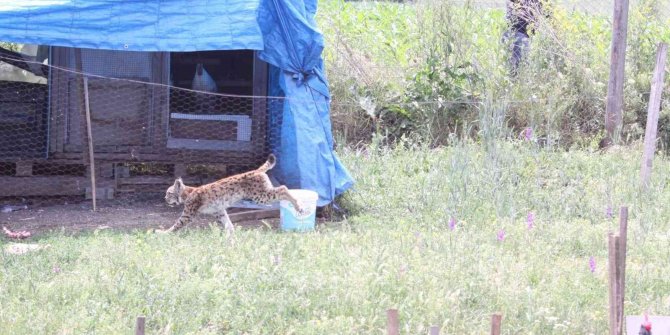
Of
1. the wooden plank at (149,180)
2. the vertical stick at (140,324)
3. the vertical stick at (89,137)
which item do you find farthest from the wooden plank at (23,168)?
the vertical stick at (140,324)

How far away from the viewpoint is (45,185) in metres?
9.87

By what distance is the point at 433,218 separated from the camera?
831 cm

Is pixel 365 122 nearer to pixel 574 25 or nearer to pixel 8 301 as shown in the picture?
pixel 574 25

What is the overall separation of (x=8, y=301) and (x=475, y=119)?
7.49 metres

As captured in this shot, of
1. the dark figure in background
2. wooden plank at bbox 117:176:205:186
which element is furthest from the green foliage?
wooden plank at bbox 117:176:205:186

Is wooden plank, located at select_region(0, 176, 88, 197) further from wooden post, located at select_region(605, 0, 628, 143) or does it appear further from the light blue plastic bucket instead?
wooden post, located at select_region(605, 0, 628, 143)

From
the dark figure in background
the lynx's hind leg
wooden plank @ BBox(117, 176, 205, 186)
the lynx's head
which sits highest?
the dark figure in background

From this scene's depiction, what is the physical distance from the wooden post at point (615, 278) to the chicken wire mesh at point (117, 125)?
6.26 meters

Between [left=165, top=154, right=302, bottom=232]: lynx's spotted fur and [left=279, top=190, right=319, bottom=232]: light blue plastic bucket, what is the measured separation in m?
0.05

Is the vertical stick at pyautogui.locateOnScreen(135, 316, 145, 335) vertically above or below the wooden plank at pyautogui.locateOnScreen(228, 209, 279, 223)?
above

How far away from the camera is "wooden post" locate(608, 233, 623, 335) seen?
3.42 m

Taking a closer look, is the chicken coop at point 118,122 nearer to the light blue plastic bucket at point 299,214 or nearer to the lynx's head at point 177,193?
the lynx's head at point 177,193

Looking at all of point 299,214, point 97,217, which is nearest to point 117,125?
point 97,217

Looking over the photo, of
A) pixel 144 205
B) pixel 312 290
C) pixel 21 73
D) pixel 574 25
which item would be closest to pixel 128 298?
pixel 312 290
